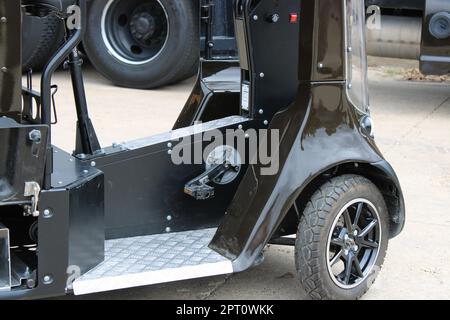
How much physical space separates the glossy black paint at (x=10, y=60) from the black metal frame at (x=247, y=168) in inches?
4.8

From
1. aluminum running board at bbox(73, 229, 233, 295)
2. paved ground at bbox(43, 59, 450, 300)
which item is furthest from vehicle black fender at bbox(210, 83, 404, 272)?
paved ground at bbox(43, 59, 450, 300)

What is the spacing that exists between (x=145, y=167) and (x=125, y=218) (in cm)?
27

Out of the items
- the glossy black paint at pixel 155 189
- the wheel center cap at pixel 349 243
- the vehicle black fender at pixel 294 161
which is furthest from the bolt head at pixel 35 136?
the wheel center cap at pixel 349 243

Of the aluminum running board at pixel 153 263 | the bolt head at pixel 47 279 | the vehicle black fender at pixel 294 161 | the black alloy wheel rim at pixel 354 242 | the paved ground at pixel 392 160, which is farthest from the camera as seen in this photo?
the paved ground at pixel 392 160

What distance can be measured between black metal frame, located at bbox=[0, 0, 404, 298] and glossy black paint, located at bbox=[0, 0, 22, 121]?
0.40 feet

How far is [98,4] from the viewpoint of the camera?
28.8 ft

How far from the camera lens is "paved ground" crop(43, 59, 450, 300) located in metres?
4.19

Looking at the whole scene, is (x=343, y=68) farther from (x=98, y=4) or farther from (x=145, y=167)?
(x=98, y=4)

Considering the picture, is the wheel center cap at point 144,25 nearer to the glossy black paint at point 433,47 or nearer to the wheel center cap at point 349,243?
the glossy black paint at point 433,47

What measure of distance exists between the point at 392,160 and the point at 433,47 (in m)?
1.78

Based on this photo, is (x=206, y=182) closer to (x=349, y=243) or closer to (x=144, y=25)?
(x=349, y=243)

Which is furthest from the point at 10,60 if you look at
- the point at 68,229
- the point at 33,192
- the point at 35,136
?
the point at 68,229

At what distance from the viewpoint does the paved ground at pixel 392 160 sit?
419cm

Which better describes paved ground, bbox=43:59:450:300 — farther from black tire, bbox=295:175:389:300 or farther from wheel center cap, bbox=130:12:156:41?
wheel center cap, bbox=130:12:156:41
